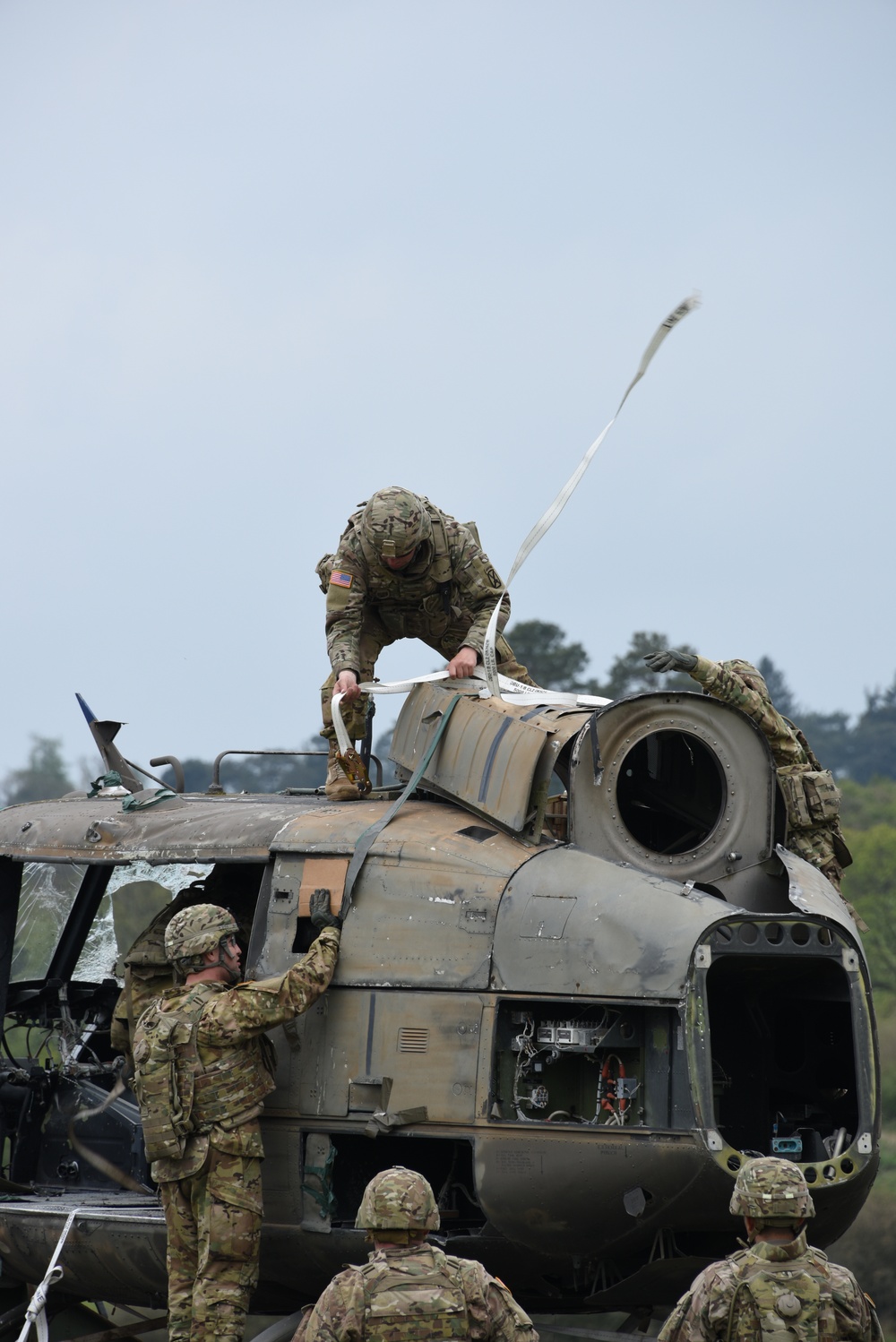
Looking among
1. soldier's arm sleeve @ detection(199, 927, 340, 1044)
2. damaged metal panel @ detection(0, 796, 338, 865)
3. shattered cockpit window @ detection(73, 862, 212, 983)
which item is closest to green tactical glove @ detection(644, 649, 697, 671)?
damaged metal panel @ detection(0, 796, 338, 865)

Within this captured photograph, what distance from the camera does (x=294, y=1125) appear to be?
25.5 feet

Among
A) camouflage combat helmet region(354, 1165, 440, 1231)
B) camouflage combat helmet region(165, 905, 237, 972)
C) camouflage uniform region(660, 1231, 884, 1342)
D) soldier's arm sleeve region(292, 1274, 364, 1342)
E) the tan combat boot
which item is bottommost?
soldier's arm sleeve region(292, 1274, 364, 1342)

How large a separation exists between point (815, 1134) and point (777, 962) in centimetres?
79

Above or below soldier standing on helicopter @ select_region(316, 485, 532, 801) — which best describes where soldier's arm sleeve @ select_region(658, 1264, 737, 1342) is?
below

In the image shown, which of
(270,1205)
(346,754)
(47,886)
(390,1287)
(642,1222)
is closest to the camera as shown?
(390,1287)

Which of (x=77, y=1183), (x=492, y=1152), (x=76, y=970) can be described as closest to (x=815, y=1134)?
(x=492, y=1152)

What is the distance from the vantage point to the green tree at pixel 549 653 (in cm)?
5434

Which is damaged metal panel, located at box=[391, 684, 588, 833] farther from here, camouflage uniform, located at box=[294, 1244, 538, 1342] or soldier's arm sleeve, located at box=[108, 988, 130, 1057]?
camouflage uniform, located at box=[294, 1244, 538, 1342]

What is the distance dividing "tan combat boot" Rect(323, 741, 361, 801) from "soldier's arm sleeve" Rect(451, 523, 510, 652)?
1.11 metres

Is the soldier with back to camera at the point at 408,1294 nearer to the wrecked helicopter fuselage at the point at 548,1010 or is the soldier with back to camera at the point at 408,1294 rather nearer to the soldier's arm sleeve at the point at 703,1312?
the soldier's arm sleeve at the point at 703,1312

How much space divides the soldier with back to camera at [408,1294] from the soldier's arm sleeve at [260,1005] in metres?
1.25

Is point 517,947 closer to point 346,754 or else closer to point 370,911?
point 370,911

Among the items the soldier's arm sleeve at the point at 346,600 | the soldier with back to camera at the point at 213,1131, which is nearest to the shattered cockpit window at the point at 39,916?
the soldier's arm sleeve at the point at 346,600

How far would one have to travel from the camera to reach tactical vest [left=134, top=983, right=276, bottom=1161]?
7551 mm
